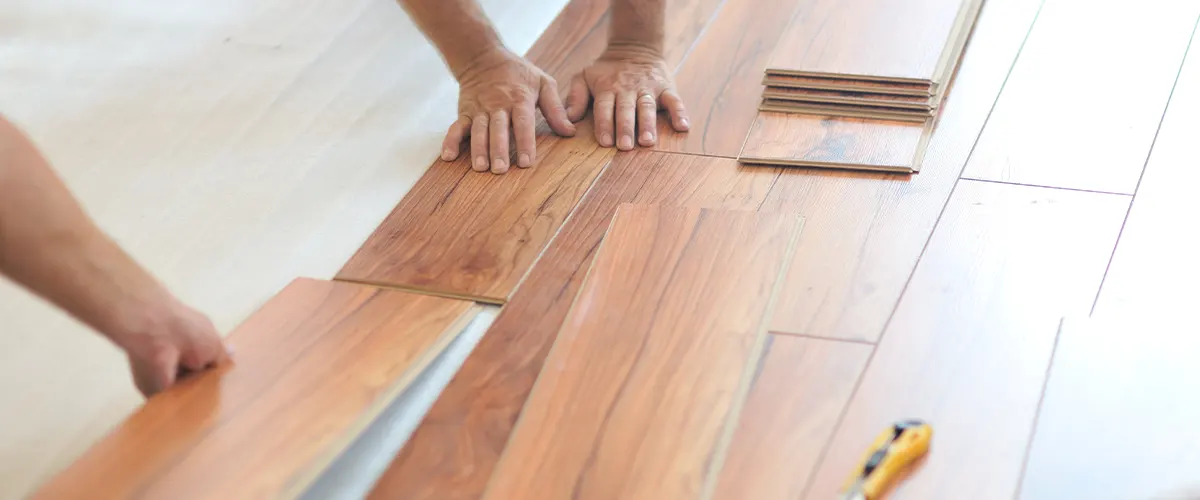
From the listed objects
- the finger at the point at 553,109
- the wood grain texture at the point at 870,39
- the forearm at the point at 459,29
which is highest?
the wood grain texture at the point at 870,39

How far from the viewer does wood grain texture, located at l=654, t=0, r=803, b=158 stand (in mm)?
2414

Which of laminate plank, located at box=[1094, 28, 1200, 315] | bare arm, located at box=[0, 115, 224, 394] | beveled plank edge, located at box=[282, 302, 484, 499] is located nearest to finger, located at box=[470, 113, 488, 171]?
beveled plank edge, located at box=[282, 302, 484, 499]

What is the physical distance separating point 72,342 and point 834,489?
1.42 metres

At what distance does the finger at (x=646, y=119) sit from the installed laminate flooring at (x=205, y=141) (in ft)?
1.52

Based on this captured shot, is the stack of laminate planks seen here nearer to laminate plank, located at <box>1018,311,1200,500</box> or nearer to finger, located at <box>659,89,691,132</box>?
finger, located at <box>659,89,691,132</box>

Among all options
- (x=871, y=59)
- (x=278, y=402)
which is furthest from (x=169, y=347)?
(x=871, y=59)

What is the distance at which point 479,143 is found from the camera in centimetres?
241

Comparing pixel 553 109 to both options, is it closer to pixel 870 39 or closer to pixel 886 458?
pixel 870 39

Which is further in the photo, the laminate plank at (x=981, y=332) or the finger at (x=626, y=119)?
the finger at (x=626, y=119)

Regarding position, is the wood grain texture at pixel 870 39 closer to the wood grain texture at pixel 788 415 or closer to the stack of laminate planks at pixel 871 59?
the stack of laminate planks at pixel 871 59

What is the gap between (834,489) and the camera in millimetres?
1559

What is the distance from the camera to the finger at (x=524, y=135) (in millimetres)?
2387

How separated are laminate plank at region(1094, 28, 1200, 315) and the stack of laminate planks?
45 cm

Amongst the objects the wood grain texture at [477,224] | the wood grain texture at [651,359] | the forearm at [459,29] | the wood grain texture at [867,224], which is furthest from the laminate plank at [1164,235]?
the forearm at [459,29]
